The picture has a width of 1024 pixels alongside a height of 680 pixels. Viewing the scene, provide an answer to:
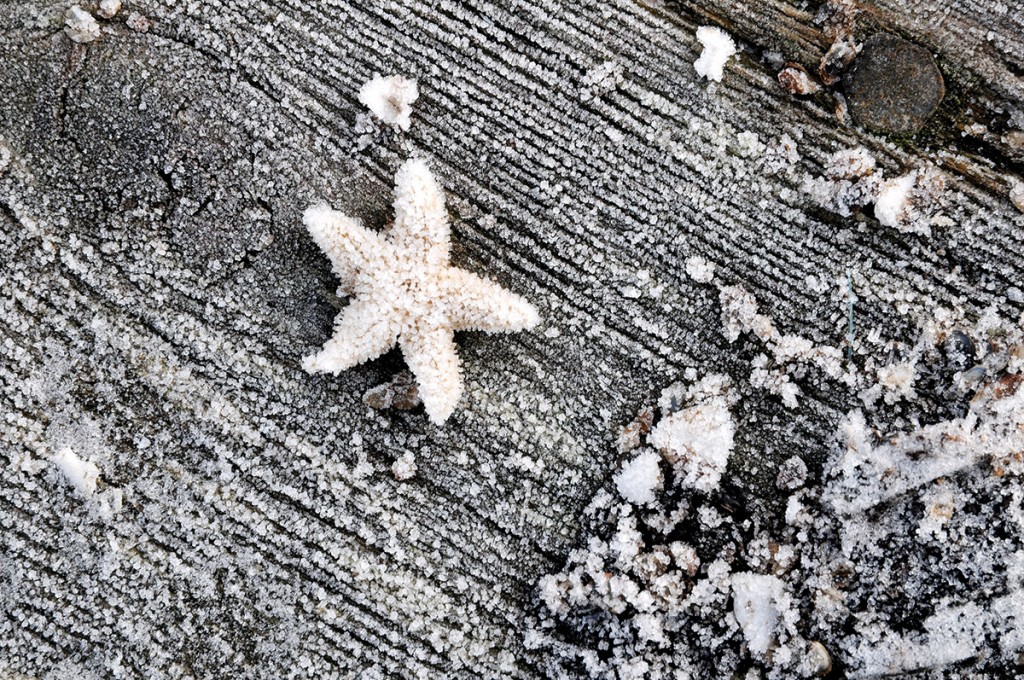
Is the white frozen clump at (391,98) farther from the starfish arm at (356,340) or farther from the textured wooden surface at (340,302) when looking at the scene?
the starfish arm at (356,340)

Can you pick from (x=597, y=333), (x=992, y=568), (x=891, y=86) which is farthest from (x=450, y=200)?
(x=992, y=568)

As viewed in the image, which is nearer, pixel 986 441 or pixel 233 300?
pixel 986 441

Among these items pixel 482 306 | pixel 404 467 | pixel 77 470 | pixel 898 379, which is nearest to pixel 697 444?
pixel 898 379

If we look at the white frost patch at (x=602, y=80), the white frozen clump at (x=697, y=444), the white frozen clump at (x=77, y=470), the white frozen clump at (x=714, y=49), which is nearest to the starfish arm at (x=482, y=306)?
the white frozen clump at (x=697, y=444)

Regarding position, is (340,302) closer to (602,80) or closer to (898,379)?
(602,80)

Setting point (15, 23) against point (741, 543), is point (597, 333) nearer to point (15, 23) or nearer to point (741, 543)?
point (741, 543)

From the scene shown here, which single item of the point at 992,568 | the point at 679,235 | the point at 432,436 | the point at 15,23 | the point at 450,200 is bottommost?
the point at 432,436

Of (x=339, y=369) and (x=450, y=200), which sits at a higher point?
(x=450, y=200)
